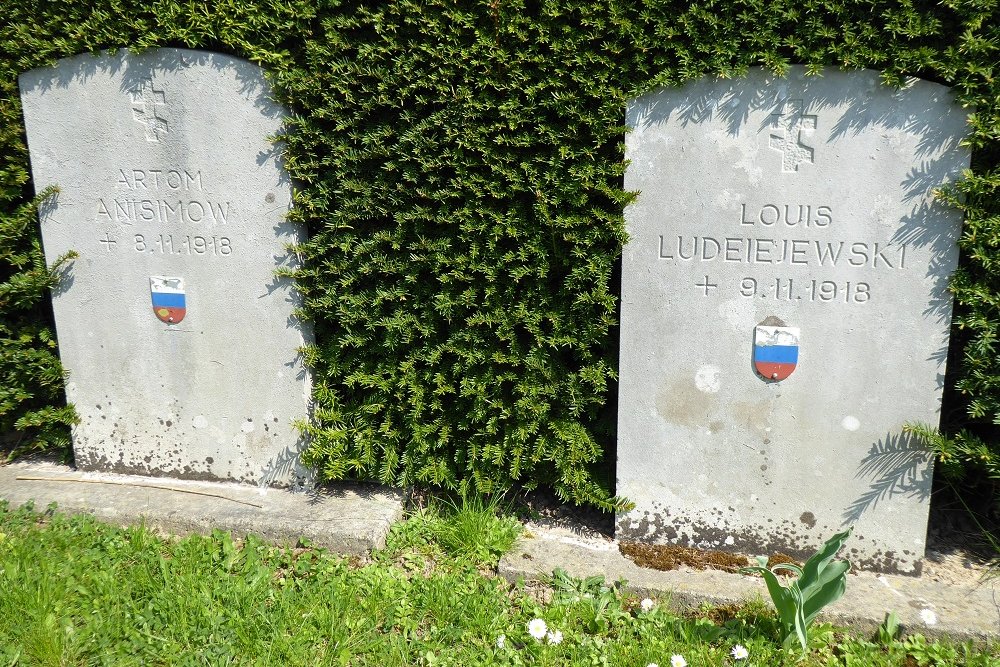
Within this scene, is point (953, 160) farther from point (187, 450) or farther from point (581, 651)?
point (187, 450)

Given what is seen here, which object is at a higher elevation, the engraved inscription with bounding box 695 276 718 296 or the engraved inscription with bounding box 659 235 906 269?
the engraved inscription with bounding box 659 235 906 269

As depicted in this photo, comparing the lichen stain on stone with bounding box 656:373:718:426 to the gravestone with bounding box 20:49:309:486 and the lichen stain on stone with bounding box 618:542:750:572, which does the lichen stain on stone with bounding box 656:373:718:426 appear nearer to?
the lichen stain on stone with bounding box 618:542:750:572

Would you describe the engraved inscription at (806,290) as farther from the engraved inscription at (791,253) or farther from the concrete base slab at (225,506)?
the concrete base slab at (225,506)

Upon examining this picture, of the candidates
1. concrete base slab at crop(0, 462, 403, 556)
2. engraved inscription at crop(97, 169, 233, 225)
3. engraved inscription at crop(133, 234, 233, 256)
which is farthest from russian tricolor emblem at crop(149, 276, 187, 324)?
concrete base slab at crop(0, 462, 403, 556)

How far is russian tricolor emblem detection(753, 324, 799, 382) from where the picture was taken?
9.91ft

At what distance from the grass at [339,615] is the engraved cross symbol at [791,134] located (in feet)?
5.78

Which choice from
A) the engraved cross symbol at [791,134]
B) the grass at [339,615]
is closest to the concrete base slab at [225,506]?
the grass at [339,615]

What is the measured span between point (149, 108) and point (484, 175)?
1.69 m

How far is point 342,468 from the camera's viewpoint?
11.5ft

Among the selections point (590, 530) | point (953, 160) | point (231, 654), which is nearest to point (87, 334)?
point (231, 654)

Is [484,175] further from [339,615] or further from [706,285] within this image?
[339,615]

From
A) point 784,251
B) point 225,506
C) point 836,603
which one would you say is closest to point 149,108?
point 225,506

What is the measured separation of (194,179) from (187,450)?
4.52 ft

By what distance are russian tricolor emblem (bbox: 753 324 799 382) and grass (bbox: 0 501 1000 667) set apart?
37.2 inches
